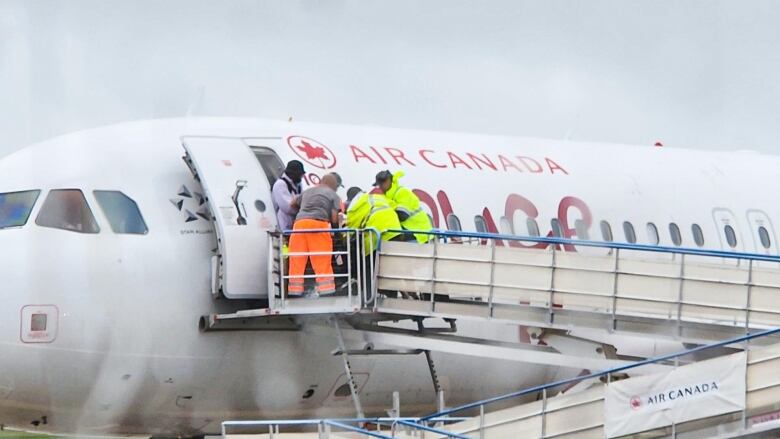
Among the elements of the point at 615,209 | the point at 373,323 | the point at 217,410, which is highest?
the point at 615,209

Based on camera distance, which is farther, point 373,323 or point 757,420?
point 373,323

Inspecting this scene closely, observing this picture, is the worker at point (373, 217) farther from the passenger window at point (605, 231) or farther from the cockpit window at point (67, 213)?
the passenger window at point (605, 231)

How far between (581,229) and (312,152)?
448cm

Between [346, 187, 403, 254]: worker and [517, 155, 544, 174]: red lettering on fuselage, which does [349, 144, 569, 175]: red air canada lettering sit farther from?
[346, 187, 403, 254]: worker

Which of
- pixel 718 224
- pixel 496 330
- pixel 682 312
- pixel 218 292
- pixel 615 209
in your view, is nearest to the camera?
pixel 682 312

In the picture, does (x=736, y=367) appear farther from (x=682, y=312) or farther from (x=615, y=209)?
(x=615, y=209)

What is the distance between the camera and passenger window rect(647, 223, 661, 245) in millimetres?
21938

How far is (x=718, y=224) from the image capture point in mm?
23109

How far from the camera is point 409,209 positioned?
17781 mm

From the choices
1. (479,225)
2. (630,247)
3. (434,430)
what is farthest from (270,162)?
(630,247)

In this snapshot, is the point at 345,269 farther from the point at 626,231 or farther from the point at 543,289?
the point at 626,231

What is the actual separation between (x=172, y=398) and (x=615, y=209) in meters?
7.65

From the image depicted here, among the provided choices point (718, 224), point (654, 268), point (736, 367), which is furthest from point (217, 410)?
point (718, 224)

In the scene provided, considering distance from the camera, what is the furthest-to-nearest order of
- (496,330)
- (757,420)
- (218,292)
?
(496,330), (218,292), (757,420)
